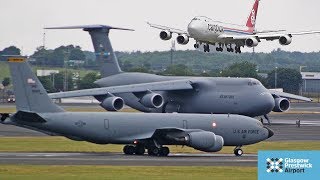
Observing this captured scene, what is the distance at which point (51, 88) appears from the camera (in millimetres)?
151250

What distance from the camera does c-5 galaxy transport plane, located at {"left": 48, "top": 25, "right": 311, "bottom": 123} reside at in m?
99.6

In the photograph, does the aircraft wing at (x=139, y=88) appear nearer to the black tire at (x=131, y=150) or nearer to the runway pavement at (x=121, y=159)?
the black tire at (x=131, y=150)

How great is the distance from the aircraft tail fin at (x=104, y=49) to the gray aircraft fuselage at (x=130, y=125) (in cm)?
3974

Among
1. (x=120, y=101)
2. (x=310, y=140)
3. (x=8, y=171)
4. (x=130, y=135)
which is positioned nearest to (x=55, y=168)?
(x=8, y=171)

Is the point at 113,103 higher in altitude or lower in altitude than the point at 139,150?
higher

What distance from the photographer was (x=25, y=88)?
64.0 metres

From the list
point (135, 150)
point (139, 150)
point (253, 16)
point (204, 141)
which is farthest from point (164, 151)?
point (253, 16)

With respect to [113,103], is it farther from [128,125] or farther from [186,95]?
[128,125]

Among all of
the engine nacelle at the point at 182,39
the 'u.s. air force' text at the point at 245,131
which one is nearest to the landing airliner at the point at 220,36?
the engine nacelle at the point at 182,39

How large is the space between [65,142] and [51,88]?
75.6m

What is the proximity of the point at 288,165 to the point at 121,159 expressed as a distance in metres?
23.1

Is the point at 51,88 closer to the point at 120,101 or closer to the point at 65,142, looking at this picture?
the point at 120,101

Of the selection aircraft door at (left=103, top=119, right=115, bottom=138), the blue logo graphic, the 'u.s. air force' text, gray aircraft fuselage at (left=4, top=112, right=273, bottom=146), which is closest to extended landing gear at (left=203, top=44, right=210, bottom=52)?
gray aircraft fuselage at (left=4, top=112, right=273, bottom=146)

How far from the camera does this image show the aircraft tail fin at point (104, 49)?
109 m
